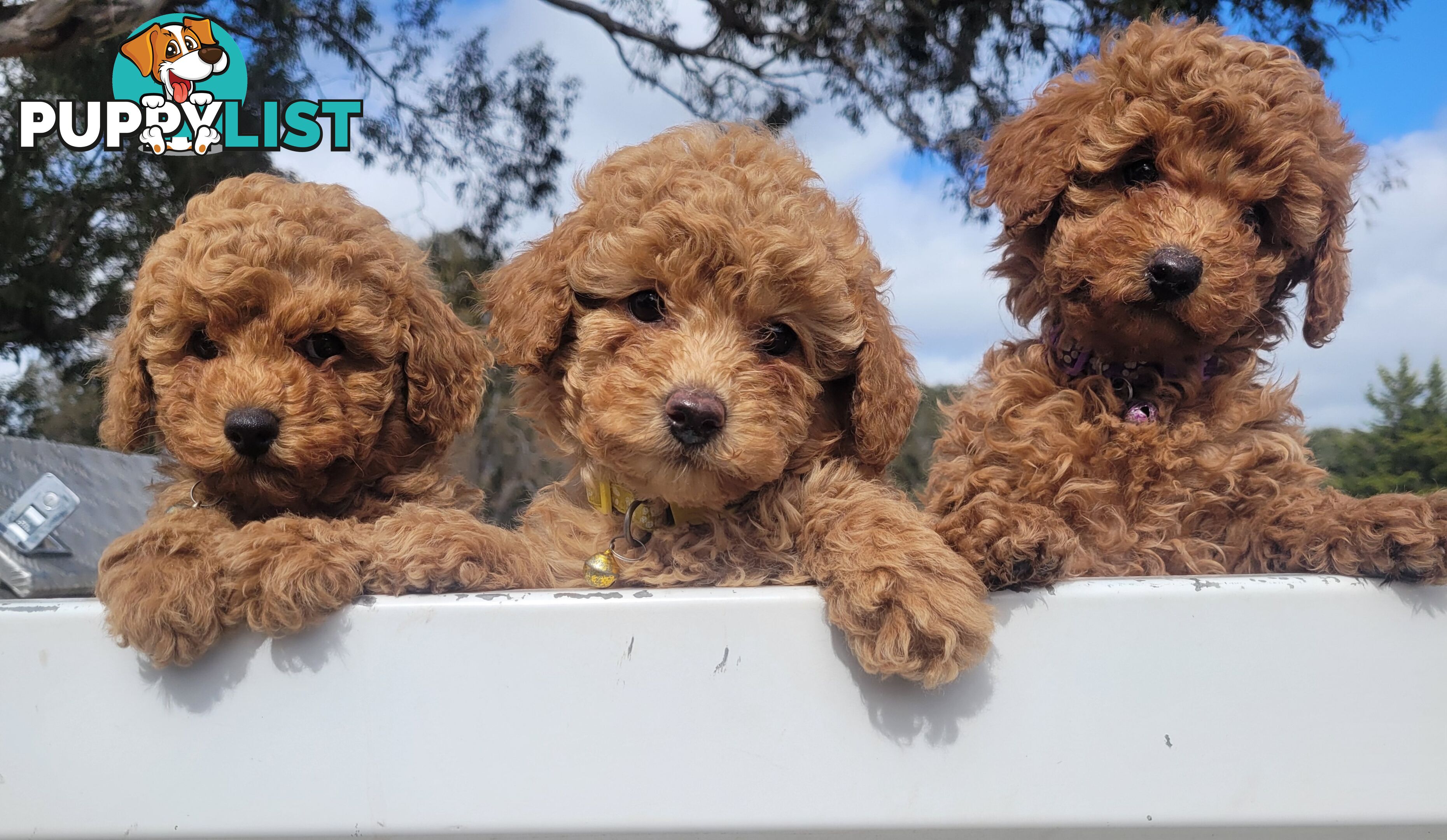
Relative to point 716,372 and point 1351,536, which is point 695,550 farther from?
point 1351,536

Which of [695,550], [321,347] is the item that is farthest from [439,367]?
[695,550]

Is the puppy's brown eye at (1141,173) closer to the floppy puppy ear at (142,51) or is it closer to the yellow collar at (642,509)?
the yellow collar at (642,509)

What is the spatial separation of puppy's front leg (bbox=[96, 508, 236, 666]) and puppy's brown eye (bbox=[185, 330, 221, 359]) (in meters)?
0.50

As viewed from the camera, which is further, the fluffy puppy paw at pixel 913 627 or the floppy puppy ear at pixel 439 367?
the floppy puppy ear at pixel 439 367

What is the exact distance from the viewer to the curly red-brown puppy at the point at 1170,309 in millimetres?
Result: 2344

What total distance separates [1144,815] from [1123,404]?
1158mm

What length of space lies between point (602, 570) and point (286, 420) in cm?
92

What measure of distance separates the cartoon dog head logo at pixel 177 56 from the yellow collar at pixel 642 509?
3.92 metres

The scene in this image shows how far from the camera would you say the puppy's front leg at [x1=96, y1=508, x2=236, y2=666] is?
191cm

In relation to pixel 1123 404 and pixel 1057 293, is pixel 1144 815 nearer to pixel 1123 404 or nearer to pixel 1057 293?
pixel 1123 404

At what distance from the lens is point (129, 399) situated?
2.83m

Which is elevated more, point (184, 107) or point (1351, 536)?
point (184, 107)

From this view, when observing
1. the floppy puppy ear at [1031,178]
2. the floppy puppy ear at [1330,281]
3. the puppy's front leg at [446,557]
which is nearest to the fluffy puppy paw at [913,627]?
the puppy's front leg at [446,557]

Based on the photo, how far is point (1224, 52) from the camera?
249 cm
